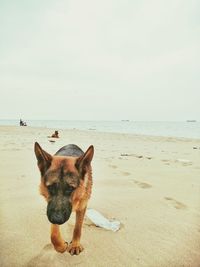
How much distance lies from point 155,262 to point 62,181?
1367 mm

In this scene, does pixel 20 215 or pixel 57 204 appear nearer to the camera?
pixel 57 204

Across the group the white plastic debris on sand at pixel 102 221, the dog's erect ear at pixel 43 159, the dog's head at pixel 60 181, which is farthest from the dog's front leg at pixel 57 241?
the white plastic debris on sand at pixel 102 221

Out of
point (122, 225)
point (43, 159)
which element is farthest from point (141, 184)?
point (43, 159)

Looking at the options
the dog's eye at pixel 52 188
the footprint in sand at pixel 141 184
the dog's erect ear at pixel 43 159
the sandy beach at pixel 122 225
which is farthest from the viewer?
the footprint in sand at pixel 141 184

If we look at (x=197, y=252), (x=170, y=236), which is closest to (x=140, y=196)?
(x=170, y=236)

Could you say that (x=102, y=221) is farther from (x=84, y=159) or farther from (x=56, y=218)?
(x=56, y=218)

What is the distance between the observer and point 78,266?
3.06 metres

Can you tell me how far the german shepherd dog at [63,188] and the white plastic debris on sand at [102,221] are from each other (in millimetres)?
569

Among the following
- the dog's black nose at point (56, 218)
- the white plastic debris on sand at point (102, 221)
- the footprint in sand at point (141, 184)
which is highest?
the dog's black nose at point (56, 218)

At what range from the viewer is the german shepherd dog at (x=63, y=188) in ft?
9.73

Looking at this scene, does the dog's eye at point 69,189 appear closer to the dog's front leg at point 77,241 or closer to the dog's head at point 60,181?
the dog's head at point 60,181

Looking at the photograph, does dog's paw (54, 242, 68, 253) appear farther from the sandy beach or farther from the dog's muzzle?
the dog's muzzle

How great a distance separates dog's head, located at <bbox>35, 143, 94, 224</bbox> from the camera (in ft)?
9.56

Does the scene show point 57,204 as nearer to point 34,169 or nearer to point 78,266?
point 78,266
